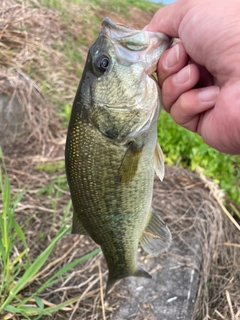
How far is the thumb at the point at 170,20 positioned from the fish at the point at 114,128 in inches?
1.6

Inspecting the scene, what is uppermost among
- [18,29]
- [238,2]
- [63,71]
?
[238,2]

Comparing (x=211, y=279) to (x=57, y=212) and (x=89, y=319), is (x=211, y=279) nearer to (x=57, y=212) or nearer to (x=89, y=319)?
(x=89, y=319)

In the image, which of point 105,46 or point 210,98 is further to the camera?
point 210,98

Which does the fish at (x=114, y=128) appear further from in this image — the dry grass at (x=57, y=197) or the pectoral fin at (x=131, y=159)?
the dry grass at (x=57, y=197)

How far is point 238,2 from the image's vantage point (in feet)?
5.13

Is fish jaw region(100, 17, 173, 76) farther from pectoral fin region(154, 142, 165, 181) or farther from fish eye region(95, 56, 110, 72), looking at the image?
pectoral fin region(154, 142, 165, 181)

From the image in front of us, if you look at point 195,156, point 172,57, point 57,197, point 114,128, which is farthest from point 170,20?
point 195,156

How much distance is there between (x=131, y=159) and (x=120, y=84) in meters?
0.31

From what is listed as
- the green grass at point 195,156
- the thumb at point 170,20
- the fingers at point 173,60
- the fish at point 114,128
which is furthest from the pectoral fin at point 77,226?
the green grass at point 195,156

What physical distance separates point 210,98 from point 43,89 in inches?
124

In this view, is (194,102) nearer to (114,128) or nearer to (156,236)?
(114,128)

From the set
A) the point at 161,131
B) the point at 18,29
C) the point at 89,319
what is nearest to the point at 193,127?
the point at 89,319

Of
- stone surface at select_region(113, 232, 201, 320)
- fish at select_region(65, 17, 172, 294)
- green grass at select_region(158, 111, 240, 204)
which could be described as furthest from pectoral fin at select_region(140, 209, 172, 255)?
green grass at select_region(158, 111, 240, 204)

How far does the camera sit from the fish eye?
1.58 meters
